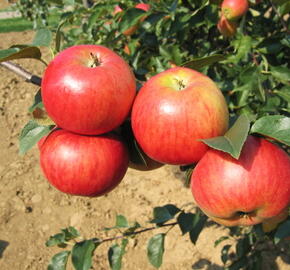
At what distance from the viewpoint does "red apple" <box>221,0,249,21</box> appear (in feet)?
5.26

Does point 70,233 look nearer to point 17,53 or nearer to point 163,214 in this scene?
point 163,214

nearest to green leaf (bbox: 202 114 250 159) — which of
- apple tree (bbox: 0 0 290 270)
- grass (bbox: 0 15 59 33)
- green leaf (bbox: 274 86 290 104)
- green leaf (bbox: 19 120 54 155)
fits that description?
apple tree (bbox: 0 0 290 270)

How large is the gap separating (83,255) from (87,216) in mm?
1648

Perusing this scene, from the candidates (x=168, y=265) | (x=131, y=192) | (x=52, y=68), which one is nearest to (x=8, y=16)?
(x=131, y=192)

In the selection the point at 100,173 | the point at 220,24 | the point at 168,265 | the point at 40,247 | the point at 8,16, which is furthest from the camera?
the point at 8,16

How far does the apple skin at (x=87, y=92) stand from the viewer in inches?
29.3

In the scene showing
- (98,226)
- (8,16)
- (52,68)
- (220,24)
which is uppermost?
(52,68)

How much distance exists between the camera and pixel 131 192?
10.2ft

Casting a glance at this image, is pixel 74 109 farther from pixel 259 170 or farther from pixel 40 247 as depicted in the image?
pixel 40 247

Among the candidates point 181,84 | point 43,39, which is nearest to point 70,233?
point 43,39

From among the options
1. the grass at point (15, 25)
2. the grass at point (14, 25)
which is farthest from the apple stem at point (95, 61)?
the grass at point (14, 25)

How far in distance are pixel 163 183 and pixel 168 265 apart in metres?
0.77

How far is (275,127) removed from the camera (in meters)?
0.77

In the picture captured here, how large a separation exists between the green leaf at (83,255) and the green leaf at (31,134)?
0.60 m
